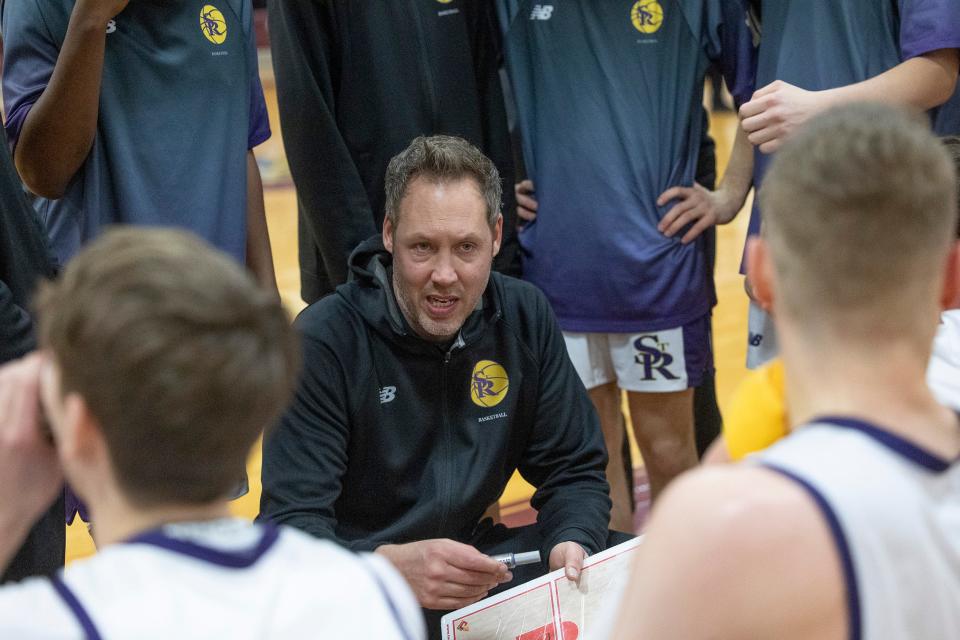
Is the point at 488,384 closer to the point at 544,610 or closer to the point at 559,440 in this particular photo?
the point at 559,440

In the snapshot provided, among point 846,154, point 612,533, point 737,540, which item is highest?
point 846,154

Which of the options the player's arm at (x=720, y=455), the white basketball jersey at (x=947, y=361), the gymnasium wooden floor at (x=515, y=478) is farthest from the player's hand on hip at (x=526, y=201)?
the player's arm at (x=720, y=455)

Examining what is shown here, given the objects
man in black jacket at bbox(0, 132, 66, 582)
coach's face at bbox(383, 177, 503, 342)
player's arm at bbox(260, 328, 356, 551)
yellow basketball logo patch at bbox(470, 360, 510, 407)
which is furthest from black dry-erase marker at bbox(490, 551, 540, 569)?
man in black jacket at bbox(0, 132, 66, 582)

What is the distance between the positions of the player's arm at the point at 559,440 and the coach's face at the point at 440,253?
10.0 inches

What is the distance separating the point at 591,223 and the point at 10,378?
2.21 m

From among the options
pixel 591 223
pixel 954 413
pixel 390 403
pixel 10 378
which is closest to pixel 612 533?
pixel 390 403

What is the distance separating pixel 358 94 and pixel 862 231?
2.18m

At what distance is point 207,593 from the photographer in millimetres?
1185

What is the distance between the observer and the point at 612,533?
112 inches

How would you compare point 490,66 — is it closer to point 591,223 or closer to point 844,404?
point 591,223

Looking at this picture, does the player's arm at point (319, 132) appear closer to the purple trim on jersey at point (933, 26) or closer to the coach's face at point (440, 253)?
the coach's face at point (440, 253)

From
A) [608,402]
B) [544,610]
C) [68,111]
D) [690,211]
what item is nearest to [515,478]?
[608,402]

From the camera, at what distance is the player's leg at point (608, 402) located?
3.42m

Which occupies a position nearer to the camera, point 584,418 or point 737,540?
point 737,540
